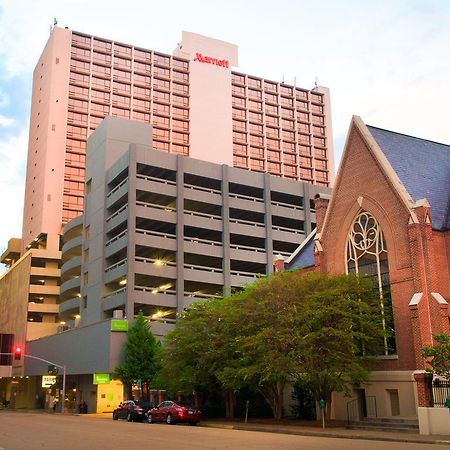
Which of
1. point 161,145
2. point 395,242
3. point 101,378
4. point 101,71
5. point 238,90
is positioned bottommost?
point 101,378

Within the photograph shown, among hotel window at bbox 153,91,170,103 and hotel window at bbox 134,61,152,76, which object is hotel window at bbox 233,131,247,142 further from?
hotel window at bbox 134,61,152,76

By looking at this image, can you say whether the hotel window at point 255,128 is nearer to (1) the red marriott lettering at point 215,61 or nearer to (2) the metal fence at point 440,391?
(1) the red marriott lettering at point 215,61

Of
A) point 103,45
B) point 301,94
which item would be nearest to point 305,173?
point 301,94

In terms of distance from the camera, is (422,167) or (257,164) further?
(257,164)

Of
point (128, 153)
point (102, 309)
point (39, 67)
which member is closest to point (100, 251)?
point (102, 309)

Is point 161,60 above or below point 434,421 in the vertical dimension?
above

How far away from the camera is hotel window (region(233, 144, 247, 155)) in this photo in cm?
11757

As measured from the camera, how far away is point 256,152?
120250mm

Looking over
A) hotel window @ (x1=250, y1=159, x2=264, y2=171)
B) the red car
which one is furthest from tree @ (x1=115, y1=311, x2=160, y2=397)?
hotel window @ (x1=250, y1=159, x2=264, y2=171)

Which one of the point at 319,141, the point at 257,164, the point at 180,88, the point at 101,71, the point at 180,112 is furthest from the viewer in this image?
the point at 319,141

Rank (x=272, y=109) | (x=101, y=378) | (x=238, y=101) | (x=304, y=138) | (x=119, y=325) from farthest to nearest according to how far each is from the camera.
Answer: (x=304, y=138)
(x=272, y=109)
(x=238, y=101)
(x=119, y=325)
(x=101, y=378)

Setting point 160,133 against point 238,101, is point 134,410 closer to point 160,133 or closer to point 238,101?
point 160,133

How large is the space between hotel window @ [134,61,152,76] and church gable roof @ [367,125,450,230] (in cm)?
8012

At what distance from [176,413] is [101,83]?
81313 millimetres
